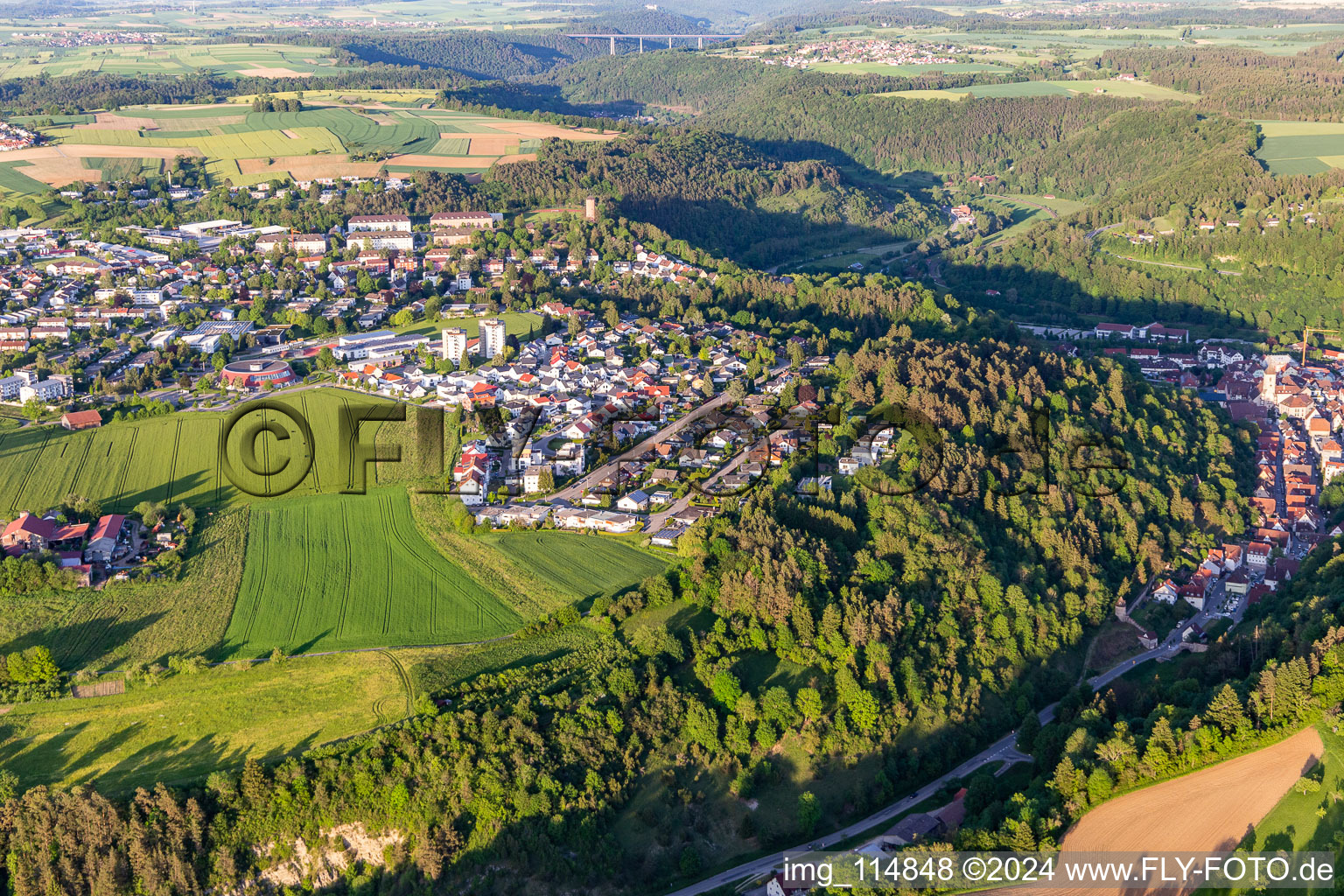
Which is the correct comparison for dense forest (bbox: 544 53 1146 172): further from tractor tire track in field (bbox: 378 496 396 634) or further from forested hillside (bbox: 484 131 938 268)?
tractor tire track in field (bbox: 378 496 396 634)

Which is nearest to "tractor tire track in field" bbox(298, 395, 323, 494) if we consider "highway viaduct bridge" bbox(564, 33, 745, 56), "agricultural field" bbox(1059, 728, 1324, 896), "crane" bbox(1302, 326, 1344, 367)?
"agricultural field" bbox(1059, 728, 1324, 896)

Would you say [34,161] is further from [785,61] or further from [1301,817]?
[785,61]

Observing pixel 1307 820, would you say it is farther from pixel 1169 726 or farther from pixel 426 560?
pixel 426 560

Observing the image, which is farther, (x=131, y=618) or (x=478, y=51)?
(x=478, y=51)

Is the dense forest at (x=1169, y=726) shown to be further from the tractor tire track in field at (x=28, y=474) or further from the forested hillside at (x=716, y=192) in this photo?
the forested hillside at (x=716, y=192)

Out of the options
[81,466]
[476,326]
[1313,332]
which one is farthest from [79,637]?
[1313,332]

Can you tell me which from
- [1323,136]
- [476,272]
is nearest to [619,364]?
[476,272]

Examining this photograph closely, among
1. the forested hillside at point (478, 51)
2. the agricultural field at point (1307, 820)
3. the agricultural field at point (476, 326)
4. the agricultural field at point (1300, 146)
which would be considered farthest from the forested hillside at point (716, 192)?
the forested hillside at point (478, 51)
